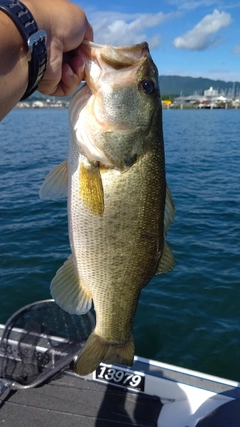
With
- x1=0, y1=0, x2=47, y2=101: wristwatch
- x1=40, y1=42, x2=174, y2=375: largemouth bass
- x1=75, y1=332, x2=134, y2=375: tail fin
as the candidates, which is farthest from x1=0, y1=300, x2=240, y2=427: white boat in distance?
x1=0, y1=0, x2=47, y2=101: wristwatch

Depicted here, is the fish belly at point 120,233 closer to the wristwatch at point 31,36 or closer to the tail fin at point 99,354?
the tail fin at point 99,354

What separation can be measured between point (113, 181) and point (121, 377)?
3.05m

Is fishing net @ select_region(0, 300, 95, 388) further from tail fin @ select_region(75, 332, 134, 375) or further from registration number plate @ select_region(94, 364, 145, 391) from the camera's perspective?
tail fin @ select_region(75, 332, 134, 375)

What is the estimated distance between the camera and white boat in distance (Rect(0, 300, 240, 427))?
13.5 feet

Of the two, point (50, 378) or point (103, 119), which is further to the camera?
point (50, 378)

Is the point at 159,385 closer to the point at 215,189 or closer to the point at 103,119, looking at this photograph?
the point at 103,119

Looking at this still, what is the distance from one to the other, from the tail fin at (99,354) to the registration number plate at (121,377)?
6.43ft

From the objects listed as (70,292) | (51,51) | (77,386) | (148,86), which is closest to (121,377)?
(77,386)

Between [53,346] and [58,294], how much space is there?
95.0 inches

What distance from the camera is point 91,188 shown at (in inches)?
85.7

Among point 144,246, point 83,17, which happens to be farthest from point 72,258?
point 83,17

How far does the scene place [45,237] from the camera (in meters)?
10.9

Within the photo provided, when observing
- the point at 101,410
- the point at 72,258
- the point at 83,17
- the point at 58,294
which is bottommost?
the point at 101,410

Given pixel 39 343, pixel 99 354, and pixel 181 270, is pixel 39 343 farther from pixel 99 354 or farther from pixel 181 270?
pixel 181 270
